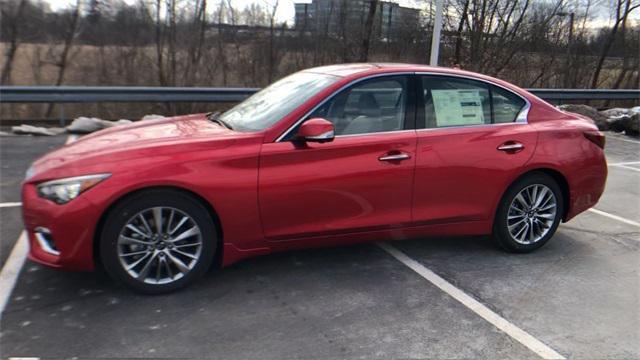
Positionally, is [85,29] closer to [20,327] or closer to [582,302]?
[20,327]

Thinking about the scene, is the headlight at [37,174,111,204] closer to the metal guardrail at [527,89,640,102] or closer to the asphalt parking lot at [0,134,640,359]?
the asphalt parking lot at [0,134,640,359]

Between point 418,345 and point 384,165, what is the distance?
1405 mm

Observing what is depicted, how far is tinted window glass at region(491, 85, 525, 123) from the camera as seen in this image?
4.68 metres

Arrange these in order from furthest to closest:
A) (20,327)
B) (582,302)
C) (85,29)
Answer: (85,29), (582,302), (20,327)

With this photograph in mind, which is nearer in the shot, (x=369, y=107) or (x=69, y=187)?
(x=69, y=187)

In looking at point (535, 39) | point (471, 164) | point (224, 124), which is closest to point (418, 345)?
point (471, 164)

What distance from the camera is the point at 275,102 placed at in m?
4.46

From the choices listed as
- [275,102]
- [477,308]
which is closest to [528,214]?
[477,308]

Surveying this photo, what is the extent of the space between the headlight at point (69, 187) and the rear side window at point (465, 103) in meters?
2.53

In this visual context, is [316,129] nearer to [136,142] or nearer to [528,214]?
[136,142]

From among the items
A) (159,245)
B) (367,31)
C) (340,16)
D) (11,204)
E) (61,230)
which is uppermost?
(340,16)

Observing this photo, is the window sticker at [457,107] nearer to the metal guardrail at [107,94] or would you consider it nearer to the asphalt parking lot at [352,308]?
the asphalt parking lot at [352,308]

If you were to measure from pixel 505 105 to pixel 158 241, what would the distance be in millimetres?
3104

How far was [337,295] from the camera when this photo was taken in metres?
3.89
